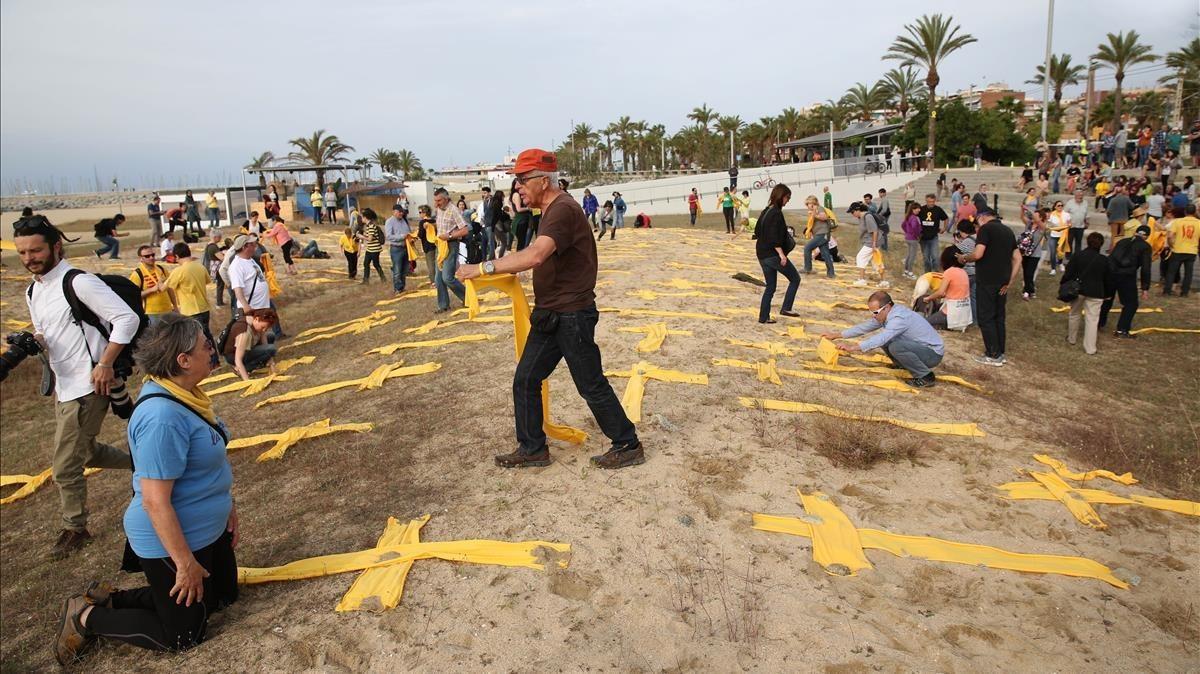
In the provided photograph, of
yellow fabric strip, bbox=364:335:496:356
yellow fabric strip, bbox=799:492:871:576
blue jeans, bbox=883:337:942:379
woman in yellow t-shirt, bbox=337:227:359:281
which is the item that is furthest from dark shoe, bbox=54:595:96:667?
woman in yellow t-shirt, bbox=337:227:359:281

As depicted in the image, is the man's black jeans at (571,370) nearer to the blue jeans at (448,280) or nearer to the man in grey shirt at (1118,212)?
the blue jeans at (448,280)

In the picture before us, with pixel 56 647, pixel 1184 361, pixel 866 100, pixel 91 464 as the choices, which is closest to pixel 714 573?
pixel 56 647

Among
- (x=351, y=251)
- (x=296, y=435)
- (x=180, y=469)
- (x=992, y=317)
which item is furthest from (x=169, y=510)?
(x=351, y=251)

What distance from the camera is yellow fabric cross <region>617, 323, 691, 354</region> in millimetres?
7664

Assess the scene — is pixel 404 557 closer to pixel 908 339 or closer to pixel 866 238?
pixel 908 339

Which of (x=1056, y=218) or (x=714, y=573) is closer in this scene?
(x=714, y=573)

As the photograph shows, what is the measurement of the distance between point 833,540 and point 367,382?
531 centimetres

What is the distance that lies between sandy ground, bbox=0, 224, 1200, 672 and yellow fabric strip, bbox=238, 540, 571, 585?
7 centimetres

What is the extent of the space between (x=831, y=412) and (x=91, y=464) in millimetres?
5606

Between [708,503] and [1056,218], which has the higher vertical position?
[1056,218]

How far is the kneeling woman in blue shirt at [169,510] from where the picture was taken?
107 inches

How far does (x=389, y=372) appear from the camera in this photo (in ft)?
24.8

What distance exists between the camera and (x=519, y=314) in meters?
4.58

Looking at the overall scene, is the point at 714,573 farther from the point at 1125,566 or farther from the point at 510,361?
the point at 510,361
